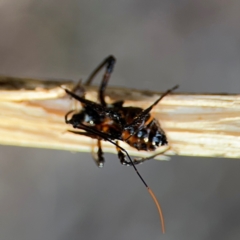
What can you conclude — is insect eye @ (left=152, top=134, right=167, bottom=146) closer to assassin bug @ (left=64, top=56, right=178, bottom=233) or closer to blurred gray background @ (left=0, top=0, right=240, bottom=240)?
assassin bug @ (left=64, top=56, right=178, bottom=233)

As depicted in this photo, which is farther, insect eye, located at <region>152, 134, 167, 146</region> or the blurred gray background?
the blurred gray background

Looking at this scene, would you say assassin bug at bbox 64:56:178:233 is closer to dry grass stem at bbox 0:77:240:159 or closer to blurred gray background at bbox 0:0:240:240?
dry grass stem at bbox 0:77:240:159

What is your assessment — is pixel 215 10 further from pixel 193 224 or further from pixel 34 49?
pixel 193 224

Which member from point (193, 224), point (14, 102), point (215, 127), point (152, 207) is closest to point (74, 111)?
point (14, 102)

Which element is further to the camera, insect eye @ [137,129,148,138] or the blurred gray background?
the blurred gray background

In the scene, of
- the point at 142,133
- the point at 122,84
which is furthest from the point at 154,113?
the point at 122,84

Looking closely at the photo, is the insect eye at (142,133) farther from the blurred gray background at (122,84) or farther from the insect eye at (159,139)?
the blurred gray background at (122,84)

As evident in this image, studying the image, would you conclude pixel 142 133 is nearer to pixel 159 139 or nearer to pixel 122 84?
pixel 159 139

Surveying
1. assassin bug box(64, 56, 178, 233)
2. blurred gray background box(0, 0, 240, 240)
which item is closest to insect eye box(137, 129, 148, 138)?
assassin bug box(64, 56, 178, 233)

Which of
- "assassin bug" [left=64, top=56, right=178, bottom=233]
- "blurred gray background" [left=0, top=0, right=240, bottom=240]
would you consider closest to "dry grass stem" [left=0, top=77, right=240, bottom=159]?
"assassin bug" [left=64, top=56, right=178, bottom=233]

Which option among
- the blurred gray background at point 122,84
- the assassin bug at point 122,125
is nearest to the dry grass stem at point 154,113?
the assassin bug at point 122,125
